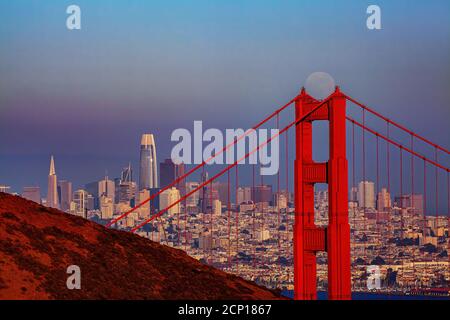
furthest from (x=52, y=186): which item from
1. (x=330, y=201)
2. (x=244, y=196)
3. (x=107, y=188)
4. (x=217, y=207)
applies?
(x=330, y=201)

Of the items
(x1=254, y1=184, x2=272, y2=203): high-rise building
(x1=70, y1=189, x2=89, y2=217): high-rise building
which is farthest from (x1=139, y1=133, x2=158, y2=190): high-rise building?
(x1=254, y1=184, x2=272, y2=203): high-rise building

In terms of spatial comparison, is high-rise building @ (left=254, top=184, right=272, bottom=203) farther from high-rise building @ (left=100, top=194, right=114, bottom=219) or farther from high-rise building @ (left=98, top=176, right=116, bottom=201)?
high-rise building @ (left=98, top=176, right=116, bottom=201)

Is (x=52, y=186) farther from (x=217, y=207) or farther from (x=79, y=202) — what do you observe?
(x=217, y=207)

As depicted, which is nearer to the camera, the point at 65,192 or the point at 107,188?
the point at 65,192

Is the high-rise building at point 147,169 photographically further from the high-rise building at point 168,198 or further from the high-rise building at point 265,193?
the high-rise building at point 265,193

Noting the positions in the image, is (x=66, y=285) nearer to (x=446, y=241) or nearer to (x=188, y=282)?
(x=188, y=282)

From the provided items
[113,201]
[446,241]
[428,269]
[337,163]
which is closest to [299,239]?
[337,163]

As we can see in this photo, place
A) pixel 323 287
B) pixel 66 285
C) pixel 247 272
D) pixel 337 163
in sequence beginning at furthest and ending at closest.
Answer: pixel 247 272 → pixel 323 287 → pixel 337 163 → pixel 66 285

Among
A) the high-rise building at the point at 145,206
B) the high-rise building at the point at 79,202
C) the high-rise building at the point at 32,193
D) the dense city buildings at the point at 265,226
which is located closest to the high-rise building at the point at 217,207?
the dense city buildings at the point at 265,226
